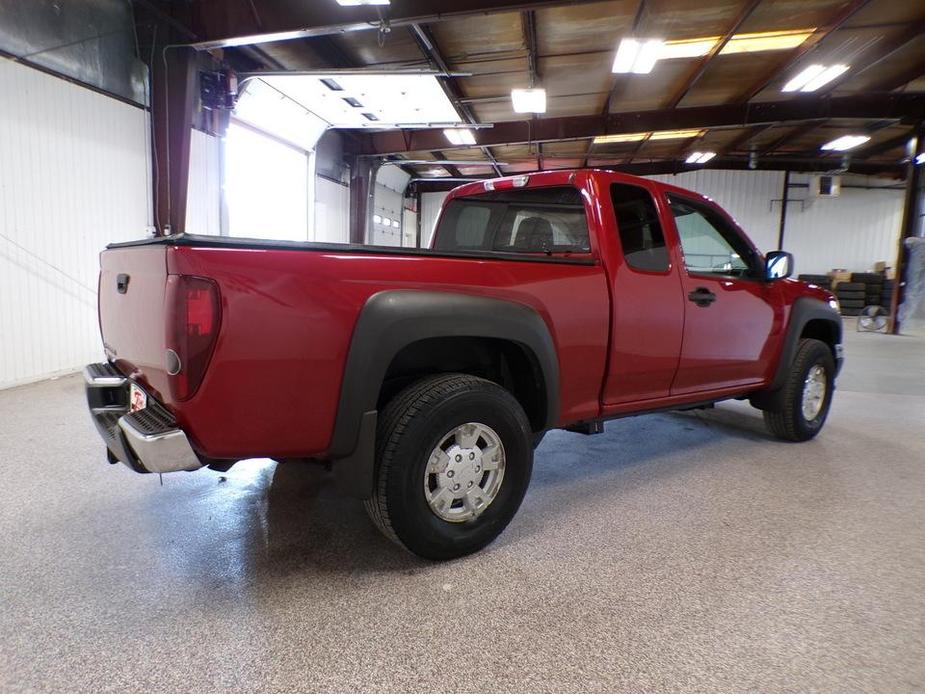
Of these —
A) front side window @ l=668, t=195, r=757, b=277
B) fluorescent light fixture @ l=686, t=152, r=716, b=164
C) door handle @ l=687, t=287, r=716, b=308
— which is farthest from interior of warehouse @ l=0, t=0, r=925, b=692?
fluorescent light fixture @ l=686, t=152, r=716, b=164

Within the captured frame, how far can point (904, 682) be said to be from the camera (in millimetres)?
1617

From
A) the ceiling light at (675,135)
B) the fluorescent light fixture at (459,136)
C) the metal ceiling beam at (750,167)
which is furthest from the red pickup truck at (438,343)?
the metal ceiling beam at (750,167)

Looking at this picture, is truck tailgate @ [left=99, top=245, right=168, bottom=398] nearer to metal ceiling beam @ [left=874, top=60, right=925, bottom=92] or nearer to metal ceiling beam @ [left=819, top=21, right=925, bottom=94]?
metal ceiling beam @ [left=819, top=21, right=925, bottom=94]

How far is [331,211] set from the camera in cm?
1216

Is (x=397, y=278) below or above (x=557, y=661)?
above

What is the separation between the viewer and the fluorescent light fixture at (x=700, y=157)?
15852 millimetres

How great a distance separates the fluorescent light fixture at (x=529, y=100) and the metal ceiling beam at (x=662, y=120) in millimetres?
1240

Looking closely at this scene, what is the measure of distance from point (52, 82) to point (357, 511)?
5.52 m

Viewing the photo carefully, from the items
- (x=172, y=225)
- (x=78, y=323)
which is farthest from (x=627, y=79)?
(x=78, y=323)

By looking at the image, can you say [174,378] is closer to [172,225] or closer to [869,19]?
[172,225]

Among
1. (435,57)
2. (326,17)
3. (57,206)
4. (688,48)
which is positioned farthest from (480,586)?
(688,48)

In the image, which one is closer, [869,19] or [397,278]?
[397,278]

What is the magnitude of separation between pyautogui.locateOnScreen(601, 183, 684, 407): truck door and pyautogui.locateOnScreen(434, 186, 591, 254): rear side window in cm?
20

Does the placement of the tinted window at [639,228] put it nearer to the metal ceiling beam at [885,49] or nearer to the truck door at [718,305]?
the truck door at [718,305]
